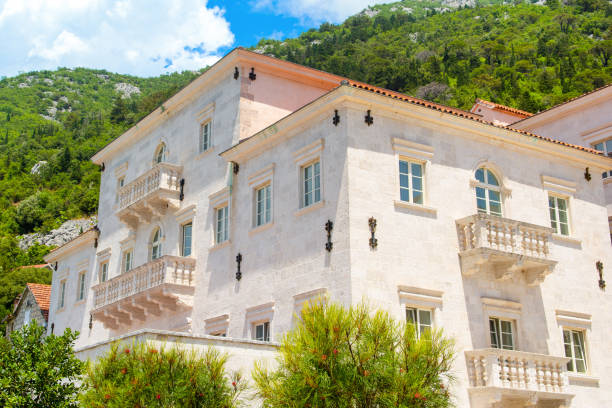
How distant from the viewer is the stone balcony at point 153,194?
84.4ft

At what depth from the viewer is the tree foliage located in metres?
13.8

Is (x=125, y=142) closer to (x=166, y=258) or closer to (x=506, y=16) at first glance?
(x=166, y=258)

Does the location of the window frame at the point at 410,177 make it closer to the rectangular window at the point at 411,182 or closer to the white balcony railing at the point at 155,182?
the rectangular window at the point at 411,182

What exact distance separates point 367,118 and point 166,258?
28.9 feet

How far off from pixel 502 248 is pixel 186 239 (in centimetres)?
1152

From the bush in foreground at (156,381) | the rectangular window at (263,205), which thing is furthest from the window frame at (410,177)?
the bush in foreground at (156,381)

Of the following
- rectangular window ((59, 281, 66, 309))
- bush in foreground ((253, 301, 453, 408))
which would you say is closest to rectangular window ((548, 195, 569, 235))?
bush in foreground ((253, 301, 453, 408))

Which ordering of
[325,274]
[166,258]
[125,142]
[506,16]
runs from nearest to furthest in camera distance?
1. [325,274]
2. [166,258]
3. [125,142]
4. [506,16]

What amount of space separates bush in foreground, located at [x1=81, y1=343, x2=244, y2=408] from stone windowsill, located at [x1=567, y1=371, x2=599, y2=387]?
1122 cm

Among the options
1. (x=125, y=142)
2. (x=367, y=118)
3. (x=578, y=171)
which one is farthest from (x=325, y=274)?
(x=125, y=142)

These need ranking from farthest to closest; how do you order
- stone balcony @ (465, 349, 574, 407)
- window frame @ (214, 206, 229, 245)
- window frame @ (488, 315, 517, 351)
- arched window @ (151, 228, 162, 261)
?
1. arched window @ (151, 228, 162, 261)
2. window frame @ (214, 206, 229, 245)
3. window frame @ (488, 315, 517, 351)
4. stone balcony @ (465, 349, 574, 407)

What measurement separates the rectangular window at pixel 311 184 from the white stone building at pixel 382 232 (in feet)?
0.13

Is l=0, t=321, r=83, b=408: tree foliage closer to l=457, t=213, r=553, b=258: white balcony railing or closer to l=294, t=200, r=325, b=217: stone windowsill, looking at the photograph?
l=294, t=200, r=325, b=217: stone windowsill

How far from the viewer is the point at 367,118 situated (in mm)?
18938
